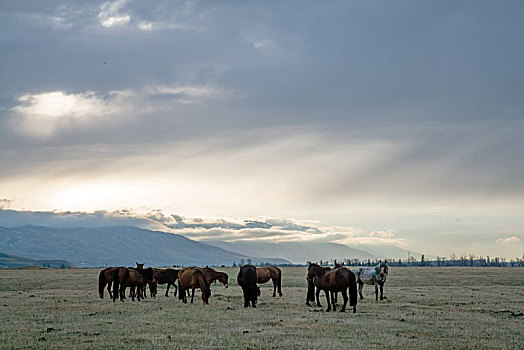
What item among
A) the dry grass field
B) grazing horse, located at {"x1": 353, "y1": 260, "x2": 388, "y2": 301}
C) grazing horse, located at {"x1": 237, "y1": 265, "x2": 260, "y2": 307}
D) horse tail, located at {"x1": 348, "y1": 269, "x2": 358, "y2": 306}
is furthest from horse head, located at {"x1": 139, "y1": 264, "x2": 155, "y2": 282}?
horse tail, located at {"x1": 348, "y1": 269, "x2": 358, "y2": 306}

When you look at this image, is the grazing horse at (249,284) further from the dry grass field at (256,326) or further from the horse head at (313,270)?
the horse head at (313,270)

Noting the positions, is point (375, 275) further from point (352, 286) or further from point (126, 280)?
point (126, 280)

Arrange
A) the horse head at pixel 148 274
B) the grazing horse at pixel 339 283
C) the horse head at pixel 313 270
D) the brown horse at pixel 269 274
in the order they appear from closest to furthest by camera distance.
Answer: the grazing horse at pixel 339 283 → the horse head at pixel 313 270 → the horse head at pixel 148 274 → the brown horse at pixel 269 274

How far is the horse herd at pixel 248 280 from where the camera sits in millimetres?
28016

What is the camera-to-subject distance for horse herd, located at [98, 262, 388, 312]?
1103 inches

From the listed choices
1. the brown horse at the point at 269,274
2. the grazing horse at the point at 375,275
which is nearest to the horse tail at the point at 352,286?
the grazing horse at the point at 375,275

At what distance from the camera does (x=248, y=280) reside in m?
30.4

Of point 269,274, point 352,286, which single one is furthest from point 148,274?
point 352,286

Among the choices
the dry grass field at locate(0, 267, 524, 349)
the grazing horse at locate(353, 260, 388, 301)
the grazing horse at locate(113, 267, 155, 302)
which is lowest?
the dry grass field at locate(0, 267, 524, 349)

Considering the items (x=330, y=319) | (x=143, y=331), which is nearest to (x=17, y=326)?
(x=143, y=331)

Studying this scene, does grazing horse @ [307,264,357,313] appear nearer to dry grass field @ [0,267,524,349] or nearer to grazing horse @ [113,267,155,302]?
dry grass field @ [0,267,524,349]

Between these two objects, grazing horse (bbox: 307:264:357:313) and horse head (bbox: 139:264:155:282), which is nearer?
grazing horse (bbox: 307:264:357:313)

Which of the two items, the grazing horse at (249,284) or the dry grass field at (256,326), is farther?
the grazing horse at (249,284)

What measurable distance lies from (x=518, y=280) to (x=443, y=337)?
55.8 meters
